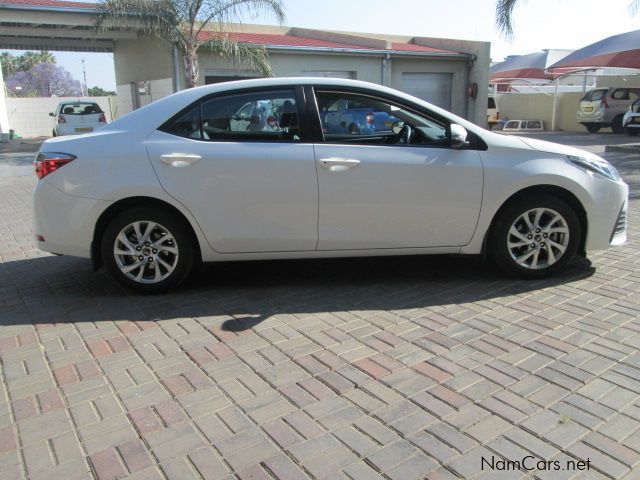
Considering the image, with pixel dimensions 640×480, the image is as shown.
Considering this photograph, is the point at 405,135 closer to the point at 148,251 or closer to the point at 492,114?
the point at 148,251

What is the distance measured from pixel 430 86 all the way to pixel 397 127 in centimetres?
1911

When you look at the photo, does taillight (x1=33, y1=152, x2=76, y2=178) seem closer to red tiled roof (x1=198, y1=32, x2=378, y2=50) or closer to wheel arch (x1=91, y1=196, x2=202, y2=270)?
wheel arch (x1=91, y1=196, x2=202, y2=270)

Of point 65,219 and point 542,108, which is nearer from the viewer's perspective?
point 65,219

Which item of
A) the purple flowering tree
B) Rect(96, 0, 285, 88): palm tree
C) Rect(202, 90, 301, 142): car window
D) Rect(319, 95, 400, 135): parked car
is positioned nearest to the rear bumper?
Rect(202, 90, 301, 142): car window

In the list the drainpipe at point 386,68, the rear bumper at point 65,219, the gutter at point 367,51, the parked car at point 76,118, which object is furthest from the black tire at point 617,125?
the rear bumper at point 65,219

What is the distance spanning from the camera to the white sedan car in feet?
14.2

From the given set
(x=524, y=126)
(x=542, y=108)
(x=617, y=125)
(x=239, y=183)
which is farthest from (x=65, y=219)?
(x=542, y=108)

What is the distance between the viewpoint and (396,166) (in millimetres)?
4402

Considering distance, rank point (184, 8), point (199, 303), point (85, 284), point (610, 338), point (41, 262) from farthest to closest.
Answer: point (184, 8), point (41, 262), point (85, 284), point (199, 303), point (610, 338)

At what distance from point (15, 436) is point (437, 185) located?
3223mm

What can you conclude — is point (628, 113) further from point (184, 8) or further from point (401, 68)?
point (184, 8)

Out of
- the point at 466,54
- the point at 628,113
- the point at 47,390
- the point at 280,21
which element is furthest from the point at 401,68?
the point at 47,390

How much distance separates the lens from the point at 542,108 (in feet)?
100

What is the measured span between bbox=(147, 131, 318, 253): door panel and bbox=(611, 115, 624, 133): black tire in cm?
2437
